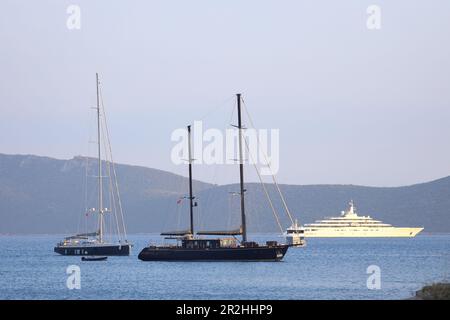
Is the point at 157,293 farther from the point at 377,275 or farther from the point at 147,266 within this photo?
the point at 147,266

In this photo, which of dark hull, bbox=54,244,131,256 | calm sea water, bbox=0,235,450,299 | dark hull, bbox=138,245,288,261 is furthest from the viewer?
dark hull, bbox=54,244,131,256

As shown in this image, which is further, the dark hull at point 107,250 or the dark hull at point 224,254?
the dark hull at point 107,250

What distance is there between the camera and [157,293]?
60.8 m

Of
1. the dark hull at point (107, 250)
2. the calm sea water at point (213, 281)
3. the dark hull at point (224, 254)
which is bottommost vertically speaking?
the calm sea water at point (213, 281)

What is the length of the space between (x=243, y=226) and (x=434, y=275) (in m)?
17.5

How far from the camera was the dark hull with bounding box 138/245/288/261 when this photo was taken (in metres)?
84.9

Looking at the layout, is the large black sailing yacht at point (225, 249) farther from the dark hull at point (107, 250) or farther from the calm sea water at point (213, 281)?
the dark hull at point (107, 250)

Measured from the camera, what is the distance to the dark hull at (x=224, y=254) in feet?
278

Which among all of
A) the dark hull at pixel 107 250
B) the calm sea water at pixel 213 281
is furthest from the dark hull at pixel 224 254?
the dark hull at pixel 107 250

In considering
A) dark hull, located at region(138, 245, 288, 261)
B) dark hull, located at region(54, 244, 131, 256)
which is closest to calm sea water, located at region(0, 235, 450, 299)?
dark hull, located at region(138, 245, 288, 261)

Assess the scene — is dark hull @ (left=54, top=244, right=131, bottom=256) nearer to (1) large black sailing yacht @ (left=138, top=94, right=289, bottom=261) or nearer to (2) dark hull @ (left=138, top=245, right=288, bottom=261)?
(1) large black sailing yacht @ (left=138, top=94, right=289, bottom=261)

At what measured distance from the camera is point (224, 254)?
282ft

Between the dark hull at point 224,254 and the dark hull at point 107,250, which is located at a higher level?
the dark hull at point 107,250
